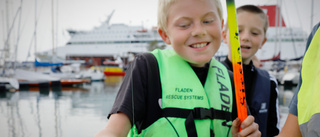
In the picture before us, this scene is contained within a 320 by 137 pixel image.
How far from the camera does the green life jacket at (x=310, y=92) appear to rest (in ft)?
2.72

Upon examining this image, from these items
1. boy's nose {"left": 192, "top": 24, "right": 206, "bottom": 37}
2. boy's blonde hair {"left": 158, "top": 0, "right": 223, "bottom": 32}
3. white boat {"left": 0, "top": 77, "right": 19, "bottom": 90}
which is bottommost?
white boat {"left": 0, "top": 77, "right": 19, "bottom": 90}

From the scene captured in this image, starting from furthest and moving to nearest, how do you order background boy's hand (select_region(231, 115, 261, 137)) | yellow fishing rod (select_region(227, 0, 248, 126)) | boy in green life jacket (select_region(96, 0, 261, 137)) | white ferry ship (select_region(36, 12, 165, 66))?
white ferry ship (select_region(36, 12, 165, 66)) < boy in green life jacket (select_region(96, 0, 261, 137)) < background boy's hand (select_region(231, 115, 261, 137)) < yellow fishing rod (select_region(227, 0, 248, 126))

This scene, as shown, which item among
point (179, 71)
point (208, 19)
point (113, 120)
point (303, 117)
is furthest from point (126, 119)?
point (303, 117)

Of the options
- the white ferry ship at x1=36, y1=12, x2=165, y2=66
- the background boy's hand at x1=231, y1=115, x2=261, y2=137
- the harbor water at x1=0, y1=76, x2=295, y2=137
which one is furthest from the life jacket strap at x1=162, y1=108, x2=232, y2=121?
the white ferry ship at x1=36, y1=12, x2=165, y2=66

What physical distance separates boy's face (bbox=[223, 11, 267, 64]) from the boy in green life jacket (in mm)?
900

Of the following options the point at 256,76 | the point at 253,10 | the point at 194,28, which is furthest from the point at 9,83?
the point at 194,28

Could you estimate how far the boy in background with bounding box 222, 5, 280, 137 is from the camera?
197 cm

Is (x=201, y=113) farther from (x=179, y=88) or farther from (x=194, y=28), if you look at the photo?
(x=194, y=28)

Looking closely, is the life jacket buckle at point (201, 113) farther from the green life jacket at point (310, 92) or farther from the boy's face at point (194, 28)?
the green life jacket at point (310, 92)

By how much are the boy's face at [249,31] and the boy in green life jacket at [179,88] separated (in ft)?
2.95

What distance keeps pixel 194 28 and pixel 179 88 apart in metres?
0.28

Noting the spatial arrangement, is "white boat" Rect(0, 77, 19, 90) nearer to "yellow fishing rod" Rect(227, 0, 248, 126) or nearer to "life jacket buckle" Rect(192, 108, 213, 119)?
"life jacket buckle" Rect(192, 108, 213, 119)

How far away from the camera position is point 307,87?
928mm

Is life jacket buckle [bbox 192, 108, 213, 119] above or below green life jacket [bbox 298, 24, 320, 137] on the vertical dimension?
below
